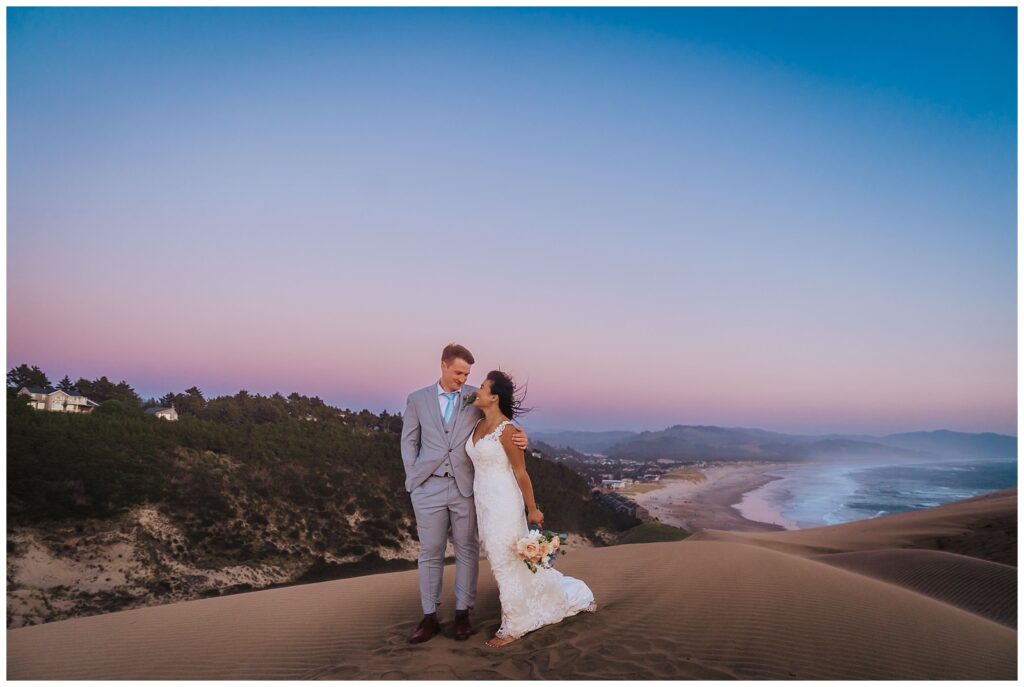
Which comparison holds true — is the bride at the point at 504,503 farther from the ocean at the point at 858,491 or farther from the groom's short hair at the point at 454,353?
the ocean at the point at 858,491

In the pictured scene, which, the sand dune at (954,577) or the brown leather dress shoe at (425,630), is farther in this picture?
the sand dune at (954,577)

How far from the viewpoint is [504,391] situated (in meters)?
6.07

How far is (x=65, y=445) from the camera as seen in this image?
21703 mm

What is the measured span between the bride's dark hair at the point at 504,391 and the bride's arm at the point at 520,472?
26 cm

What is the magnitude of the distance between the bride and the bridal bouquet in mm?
99

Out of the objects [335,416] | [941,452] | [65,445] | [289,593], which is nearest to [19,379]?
[65,445]

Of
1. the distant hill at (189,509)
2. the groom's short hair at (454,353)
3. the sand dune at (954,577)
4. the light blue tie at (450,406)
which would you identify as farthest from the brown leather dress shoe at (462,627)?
the distant hill at (189,509)

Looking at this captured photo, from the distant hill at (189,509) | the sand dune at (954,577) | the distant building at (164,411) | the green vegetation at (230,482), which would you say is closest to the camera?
the sand dune at (954,577)

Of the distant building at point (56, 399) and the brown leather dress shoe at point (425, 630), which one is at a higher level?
the distant building at point (56, 399)

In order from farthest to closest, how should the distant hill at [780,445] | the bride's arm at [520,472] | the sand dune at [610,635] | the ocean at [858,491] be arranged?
1. the distant hill at [780,445]
2. the ocean at [858,491]
3. the bride's arm at [520,472]
4. the sand dune at [610,635]

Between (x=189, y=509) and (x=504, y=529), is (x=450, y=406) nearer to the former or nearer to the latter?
(x=504, y=529)

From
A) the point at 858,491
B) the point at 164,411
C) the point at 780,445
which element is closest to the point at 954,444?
the point at 780,445

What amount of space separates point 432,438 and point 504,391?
0.74 meters

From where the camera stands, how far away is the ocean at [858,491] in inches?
1713
